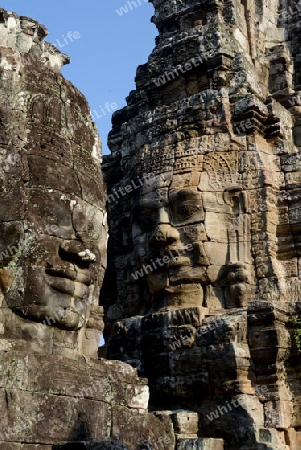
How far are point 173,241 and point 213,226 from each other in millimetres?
796

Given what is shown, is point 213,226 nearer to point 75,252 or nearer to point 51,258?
point 75,252

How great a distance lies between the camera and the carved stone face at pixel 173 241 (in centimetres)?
1252

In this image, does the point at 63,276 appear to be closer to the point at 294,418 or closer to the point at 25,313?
the point at 25,313

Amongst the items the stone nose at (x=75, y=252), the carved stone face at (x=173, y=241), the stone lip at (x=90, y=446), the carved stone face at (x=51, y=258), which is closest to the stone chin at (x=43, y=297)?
the carved stone face at (x=51, y=258)

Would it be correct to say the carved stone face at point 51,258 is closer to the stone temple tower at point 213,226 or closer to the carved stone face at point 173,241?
the stone temple tower at point 213,226

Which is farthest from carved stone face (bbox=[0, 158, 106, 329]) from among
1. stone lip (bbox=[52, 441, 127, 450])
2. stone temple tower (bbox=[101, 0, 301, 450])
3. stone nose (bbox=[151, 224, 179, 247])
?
stone nose (bbox=[151, 224, 179, 247])

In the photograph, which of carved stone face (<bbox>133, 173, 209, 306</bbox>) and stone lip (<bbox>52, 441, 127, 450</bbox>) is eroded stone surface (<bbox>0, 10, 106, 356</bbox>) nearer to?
stone lip (<bbox>52, 441, 127, 450</bbox>)

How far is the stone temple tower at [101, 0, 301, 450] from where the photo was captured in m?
11.3

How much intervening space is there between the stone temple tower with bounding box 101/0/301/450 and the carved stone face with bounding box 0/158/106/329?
474 cm

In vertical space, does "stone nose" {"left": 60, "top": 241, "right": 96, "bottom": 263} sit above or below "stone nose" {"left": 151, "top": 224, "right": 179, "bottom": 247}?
below

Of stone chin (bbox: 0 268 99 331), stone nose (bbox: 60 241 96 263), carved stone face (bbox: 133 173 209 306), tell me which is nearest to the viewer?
stone chin (bbox: 0 268 99 331)

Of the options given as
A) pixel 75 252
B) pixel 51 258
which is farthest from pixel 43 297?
pixel 75 252

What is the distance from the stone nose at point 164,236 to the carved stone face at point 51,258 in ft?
17.6

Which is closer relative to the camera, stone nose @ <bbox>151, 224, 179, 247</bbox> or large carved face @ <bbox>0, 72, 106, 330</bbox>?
large carved face @ <bbox>0, 72, 106, 330</bbox>
